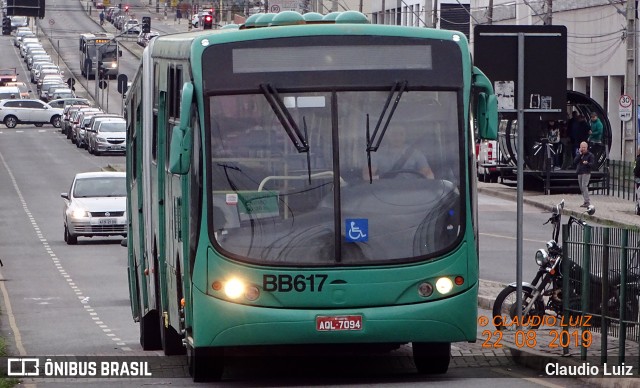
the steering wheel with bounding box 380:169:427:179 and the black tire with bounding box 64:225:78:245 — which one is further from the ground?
the steering wheel with bounding box 380:169:427:179

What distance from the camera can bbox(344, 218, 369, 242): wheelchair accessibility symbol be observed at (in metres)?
12.7

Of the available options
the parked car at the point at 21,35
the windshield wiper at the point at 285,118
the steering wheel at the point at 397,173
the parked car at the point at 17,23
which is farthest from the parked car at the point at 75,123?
the parked car at the point at 17,23

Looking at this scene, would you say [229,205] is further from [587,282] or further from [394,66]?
[587,282]

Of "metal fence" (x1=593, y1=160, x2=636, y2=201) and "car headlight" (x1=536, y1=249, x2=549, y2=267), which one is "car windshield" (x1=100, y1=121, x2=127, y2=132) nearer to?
"metal fence" (x1=593, y1=160, x2=636, y2=201)

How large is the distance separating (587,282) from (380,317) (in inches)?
82.4

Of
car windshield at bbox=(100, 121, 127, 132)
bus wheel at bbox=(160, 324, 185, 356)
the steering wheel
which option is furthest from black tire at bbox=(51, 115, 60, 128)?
the steering wheel

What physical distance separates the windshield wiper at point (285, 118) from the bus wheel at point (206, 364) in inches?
68.8

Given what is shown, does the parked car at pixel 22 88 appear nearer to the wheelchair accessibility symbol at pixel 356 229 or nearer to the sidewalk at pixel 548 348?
the sidewalk at pixel 548 348

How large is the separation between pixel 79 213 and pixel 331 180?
23962 mm

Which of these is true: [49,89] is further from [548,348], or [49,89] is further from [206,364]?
[206,364]

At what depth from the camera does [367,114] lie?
1288 cm

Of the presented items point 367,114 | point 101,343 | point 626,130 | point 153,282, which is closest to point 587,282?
point 367,114

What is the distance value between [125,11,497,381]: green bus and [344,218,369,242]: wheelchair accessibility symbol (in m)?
0.01

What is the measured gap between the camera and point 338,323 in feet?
41.2
